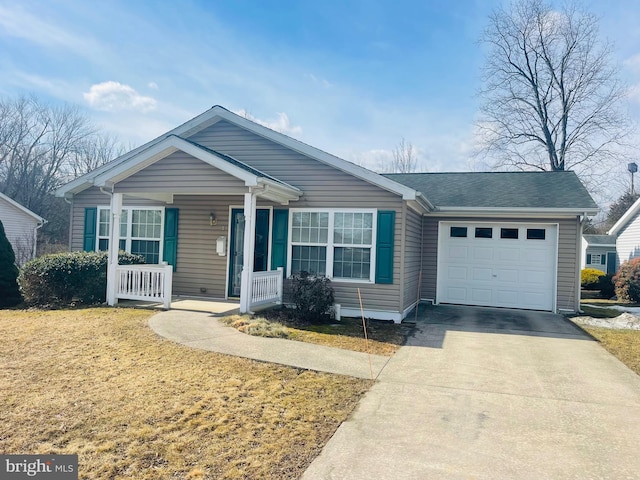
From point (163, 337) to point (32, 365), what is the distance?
1731 millimetres

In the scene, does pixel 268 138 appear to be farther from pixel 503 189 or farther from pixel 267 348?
pixel 503 189

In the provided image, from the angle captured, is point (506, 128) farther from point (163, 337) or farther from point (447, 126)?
point (163, 337)

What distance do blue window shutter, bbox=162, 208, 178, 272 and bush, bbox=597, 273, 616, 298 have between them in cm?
1691

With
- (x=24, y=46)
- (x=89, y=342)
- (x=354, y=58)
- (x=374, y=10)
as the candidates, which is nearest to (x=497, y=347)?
(x=89, y=342)

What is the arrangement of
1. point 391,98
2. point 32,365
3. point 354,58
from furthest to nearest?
point 391,98
point 354,58
point 32,365

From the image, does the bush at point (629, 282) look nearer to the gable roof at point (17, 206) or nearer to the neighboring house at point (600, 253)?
the neighboring house at point (600, 253)

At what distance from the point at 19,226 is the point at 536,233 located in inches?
982

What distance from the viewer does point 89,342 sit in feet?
20.2

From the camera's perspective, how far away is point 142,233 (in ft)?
36.8

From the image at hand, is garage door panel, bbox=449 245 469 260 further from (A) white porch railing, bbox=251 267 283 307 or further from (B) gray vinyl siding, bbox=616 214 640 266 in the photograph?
(B) gray vinyl siding, bbox=616 214 640 266

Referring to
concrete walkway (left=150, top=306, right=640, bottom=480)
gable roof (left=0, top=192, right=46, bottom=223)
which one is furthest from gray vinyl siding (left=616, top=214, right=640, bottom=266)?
gable roof (left=0, top=192, right=46, bottom=223)

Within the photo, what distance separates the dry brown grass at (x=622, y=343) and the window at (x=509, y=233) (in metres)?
2.90

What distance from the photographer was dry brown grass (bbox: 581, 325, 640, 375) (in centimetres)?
651

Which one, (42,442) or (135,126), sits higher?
(135,126)
